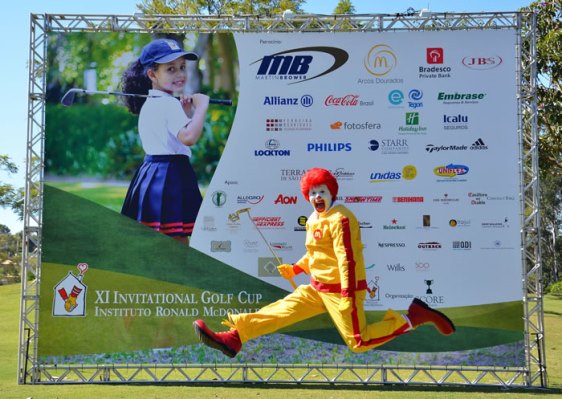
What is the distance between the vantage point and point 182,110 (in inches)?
347

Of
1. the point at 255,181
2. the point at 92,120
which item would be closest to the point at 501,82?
the point at 255,181

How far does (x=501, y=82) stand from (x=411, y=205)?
200 centimetres

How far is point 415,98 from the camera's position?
8.74 meters

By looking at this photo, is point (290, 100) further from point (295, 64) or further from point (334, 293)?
point (334, 293)

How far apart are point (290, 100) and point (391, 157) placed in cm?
150

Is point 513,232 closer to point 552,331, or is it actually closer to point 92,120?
point 92,120

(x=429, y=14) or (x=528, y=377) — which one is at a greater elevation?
(x=429, y=14)

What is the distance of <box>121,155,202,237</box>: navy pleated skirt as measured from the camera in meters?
A: 8.74

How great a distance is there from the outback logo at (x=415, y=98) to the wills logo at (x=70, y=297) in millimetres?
4819

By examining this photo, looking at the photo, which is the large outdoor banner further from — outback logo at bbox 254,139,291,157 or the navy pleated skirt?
the navy pleated skirt

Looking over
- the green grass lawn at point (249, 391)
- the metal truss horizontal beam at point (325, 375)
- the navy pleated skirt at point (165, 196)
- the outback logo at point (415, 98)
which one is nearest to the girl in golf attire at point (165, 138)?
the navy pleated skirt at point (165, 196)

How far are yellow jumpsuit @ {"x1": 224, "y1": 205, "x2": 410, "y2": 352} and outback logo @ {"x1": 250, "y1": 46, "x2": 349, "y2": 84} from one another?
2578 mm

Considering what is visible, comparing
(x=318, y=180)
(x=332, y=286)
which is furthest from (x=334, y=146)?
(x=332, y=286)

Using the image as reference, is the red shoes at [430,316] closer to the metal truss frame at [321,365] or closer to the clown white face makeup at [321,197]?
the metal truss frame at [321,365]
